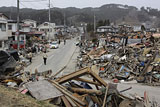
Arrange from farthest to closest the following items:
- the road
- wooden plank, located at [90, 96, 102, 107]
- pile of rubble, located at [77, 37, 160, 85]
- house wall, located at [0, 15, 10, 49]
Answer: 1. house wall, located at [0, 15, 10, 49]
2. the road
3. pile of rubble, located at [77, 37, 160, 85]
4. wooden plank, located at [90, 96, 102, 107]

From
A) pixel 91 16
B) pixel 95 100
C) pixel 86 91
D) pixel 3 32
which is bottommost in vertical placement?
pixel 95 100

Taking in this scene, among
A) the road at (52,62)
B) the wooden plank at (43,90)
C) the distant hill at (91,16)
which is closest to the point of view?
the wooden plank at (43,90)

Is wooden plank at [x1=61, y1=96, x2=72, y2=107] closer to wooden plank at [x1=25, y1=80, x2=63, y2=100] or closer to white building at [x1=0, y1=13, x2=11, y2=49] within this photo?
wooden plank at [x1=25, y1=80, x2=63, y2=100]

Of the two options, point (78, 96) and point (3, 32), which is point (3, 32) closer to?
point (3, 32)

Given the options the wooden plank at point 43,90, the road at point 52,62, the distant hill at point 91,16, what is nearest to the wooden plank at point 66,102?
the wooden plank at point 43,90

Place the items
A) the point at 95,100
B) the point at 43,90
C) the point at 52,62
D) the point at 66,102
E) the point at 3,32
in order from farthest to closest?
the point at 3,32
the point at 52,62
the point at 95,100
the point at 43,90
the point at 66,102

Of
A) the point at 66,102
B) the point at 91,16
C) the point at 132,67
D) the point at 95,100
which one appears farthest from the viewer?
the point at 91,16

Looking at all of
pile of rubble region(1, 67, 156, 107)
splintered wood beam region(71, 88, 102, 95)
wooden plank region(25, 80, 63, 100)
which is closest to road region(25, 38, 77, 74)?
wooden plank region(25, 80, 63, 100)

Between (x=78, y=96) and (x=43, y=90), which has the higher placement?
(x=43, y=90)

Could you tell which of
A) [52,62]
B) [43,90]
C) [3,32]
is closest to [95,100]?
[43,90]

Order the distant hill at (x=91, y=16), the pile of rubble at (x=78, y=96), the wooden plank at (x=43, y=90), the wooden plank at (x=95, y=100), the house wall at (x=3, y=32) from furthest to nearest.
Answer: the distant hill at (x=91, y=16) → the house wall at (x=3, y=32) → the wooden plank at (x=95, y=100) → the pile of rubble at (x=78, y=96) → the wooden plank at (x=43, y=90)

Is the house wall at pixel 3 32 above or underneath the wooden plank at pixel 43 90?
above

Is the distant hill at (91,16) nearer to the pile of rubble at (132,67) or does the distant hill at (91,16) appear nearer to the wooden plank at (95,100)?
the pile of rubble at (132,67)

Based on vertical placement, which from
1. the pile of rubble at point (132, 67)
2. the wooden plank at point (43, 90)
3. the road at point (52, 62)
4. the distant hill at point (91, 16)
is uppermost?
the distant hill at point (91, 16)
